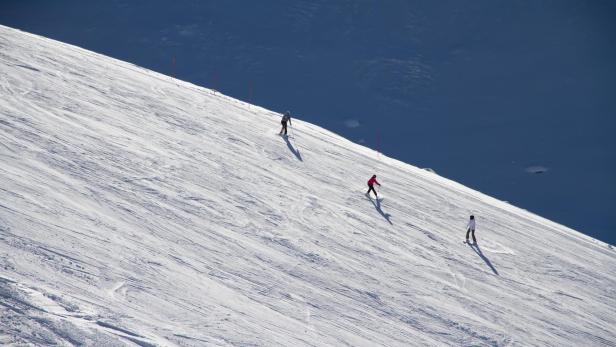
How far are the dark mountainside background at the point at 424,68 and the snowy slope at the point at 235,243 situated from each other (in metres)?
41.7

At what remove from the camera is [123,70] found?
33625 millimetres

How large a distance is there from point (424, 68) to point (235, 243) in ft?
222

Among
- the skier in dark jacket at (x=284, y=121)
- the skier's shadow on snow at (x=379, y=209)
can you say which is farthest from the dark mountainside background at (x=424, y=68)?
Result: the skier's shadow on snow at (x=379, y=209)

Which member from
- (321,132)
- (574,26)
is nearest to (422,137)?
(574,26)

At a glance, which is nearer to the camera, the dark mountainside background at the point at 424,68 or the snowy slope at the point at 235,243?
the snowy slope at the point at 235,243

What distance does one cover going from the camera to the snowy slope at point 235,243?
48.5 ft

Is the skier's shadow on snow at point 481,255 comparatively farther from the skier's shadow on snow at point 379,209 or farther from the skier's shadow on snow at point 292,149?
the skier's shadow on snow at point 292,149

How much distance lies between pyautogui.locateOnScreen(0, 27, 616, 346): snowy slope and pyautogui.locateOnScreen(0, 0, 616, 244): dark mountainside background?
1642 inches

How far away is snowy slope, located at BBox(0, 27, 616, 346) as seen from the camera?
14.8 metres

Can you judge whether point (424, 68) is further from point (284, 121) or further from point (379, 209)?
point (379, 209)

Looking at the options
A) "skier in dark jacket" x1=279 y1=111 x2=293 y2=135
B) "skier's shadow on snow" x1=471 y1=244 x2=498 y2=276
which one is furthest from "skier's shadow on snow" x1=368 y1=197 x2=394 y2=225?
"skier in dark jacket" x1=279 y1=111 x2=293 y2=135

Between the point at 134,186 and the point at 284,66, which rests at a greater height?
the point at 284,66

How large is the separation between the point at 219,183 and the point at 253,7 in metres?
71.0

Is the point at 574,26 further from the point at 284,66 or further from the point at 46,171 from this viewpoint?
the point at 46,171
